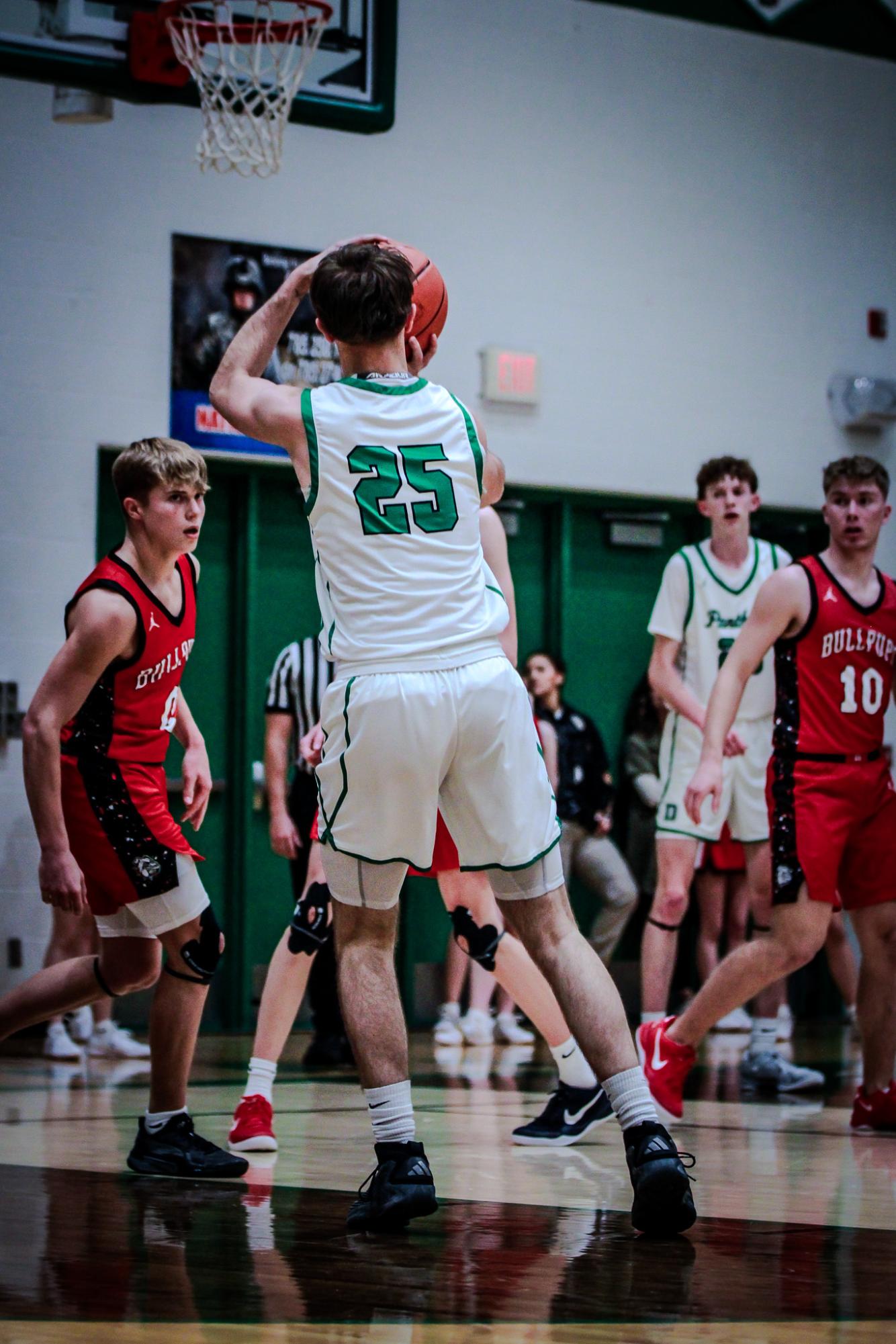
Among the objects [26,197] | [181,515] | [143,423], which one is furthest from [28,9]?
[181,515]

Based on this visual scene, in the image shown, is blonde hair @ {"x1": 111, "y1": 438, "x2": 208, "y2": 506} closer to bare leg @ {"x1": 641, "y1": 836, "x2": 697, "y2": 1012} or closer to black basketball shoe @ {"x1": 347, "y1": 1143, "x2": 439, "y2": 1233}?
black basketball shoe @ {"x1": 347, "y1": 1143, "x2": 439, "y2": 1233}

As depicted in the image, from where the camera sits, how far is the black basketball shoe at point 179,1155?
3.99 m

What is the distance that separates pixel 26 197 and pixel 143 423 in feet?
3.68

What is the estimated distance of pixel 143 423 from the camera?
822 centimetres

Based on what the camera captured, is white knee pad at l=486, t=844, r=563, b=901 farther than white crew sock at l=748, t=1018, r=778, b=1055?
No

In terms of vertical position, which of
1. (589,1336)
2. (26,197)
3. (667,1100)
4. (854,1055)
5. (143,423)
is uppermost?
(26,197)

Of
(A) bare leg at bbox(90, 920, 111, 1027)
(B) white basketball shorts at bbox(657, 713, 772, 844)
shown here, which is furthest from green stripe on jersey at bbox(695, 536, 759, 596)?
(A) bare leg at bbox(90, 920, 111, 1027)

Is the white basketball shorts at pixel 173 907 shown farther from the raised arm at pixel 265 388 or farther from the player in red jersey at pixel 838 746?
the player in red jersey at pixel 838 746

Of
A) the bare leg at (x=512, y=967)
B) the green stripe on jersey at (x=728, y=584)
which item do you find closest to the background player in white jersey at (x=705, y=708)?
Answer: the green stripe on jersey at (x=728, y=584)

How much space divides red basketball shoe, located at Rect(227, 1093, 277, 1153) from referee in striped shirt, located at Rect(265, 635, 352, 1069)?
1.27m

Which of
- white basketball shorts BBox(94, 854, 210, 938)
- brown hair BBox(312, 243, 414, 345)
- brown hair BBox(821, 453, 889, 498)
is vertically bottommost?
white basketball shorts BBox(94, 854, 210, 938)

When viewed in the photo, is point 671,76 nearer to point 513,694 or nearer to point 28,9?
point 28,9

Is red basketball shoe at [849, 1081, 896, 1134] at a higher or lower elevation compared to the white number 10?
lower

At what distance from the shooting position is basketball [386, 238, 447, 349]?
13.0 ft
